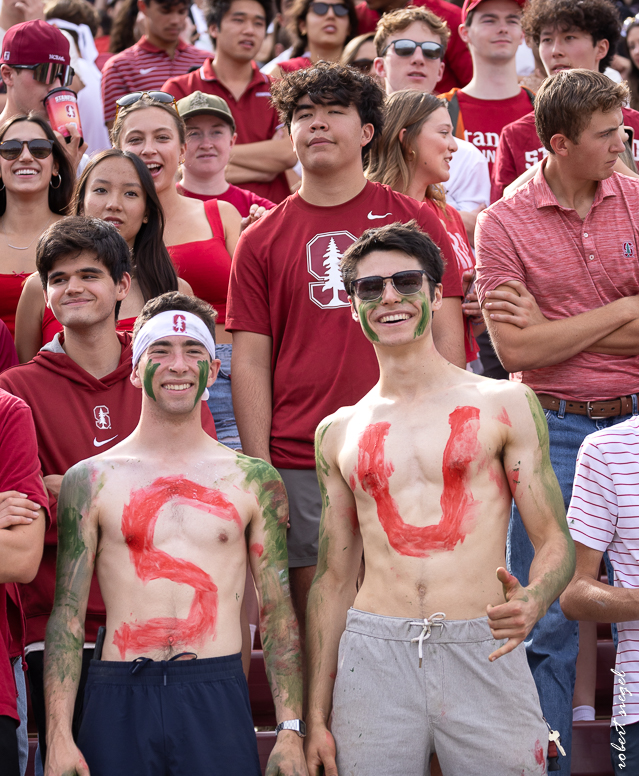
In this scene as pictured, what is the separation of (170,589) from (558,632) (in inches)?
60.4

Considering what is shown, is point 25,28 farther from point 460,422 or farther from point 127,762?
point 127,762

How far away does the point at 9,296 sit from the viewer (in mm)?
4598

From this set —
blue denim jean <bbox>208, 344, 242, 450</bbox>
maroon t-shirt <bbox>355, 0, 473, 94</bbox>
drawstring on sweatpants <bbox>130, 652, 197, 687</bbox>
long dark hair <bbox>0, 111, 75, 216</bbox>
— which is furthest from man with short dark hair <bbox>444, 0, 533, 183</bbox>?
drawstring on sweatpants <bbox>130, 652, 197, 687</bbox>

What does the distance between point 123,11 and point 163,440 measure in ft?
18.7

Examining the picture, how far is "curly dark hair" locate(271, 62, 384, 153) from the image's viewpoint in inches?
165

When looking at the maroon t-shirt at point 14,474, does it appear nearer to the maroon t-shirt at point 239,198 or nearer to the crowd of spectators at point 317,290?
the crowd of spectators at point 317,290

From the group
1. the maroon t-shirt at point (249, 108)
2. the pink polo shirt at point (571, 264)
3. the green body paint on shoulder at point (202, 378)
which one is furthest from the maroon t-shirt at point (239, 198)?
the green body paint on shoulder at point (202, 378)

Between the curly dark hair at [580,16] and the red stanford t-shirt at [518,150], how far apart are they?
51 cm

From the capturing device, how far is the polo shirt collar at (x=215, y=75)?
6.40 m

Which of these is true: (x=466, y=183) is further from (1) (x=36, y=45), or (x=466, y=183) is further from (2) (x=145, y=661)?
(2) (x=145, y=661)

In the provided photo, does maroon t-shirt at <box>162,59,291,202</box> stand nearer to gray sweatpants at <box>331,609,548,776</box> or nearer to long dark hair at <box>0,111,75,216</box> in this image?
long dark hair at <box>0,111,75,216</box>

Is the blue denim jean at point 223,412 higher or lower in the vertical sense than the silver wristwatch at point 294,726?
higher

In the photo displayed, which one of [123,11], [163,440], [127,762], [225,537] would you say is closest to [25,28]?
[123,11]

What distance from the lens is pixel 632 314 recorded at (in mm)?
4070
